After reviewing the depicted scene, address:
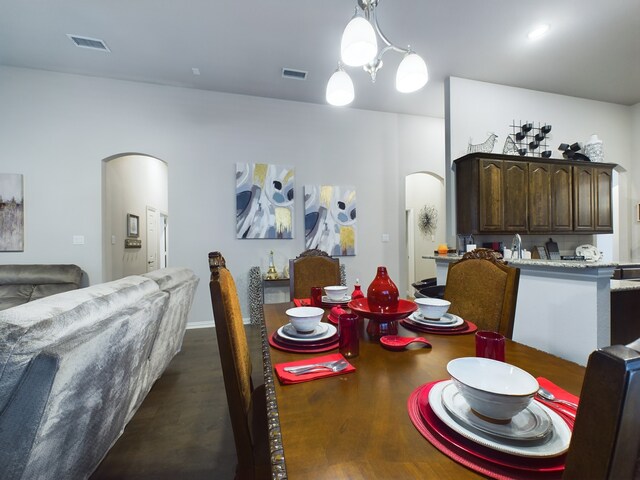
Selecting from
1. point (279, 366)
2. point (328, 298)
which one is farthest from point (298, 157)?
point (279, 366)

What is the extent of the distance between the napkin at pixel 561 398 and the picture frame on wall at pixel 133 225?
545cm

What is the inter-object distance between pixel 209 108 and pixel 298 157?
1.36 meters

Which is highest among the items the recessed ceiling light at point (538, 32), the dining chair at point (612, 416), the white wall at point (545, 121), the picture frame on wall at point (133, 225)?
the recessed ceiling light at point (538, 32)

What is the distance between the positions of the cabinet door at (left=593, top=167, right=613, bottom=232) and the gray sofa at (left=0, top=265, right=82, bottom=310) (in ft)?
22.0

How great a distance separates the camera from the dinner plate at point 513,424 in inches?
21.3

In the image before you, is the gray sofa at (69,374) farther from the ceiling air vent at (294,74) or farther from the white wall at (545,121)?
the white wall at (545,121)

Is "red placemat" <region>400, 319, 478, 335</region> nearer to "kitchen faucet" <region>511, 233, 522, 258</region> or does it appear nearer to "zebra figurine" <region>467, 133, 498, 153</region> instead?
"kitchen faucet" <region>511, 233, 522, 258</region>

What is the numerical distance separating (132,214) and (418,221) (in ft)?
17.7

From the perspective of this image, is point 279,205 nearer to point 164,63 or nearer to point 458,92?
point 164,63

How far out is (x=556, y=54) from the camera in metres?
3.42

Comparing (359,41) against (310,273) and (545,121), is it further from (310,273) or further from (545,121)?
(545,121)

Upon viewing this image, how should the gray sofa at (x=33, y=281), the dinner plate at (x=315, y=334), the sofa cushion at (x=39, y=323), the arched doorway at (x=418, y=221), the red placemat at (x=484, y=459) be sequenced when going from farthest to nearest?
the arched doorway at (x=418, y=221) → the gray sofa at (x=33, y=281) → the dinner plate at (x=315, y=334) → the sofa cushion at (x=39, y=323) → the red placemat at (x=484, y=459)

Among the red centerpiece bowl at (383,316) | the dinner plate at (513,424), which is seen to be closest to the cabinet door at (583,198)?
the red centerpiece bowl at (383,316)

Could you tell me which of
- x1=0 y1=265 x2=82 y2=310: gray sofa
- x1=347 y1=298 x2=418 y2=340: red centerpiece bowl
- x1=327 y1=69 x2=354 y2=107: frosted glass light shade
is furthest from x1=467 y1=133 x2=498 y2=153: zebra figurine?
x1=0 y1=265 x2=82 y2=310: gray sofa
